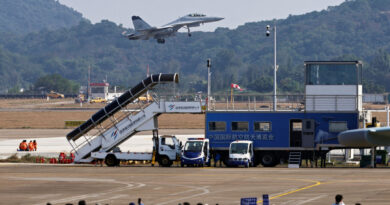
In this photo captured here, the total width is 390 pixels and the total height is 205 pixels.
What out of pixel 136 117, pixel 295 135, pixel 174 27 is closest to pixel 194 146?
pixel 136 117

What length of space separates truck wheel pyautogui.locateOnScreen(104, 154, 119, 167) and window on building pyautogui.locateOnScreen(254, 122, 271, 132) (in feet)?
34.1

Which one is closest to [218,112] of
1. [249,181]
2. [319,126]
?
[319,126]

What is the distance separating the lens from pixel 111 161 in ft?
179

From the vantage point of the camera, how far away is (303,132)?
53.2 meters

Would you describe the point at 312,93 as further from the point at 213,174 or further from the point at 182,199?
the point at 182,199

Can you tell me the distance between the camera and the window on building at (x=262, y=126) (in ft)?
176

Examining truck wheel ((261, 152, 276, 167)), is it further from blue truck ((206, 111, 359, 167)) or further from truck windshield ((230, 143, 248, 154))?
truck windshield ((230, 143, 248, 154))

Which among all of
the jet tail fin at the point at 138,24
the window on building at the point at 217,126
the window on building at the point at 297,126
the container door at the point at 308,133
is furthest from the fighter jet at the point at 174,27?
the container door at the point at 308,133

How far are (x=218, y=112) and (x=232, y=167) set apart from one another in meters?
4.48

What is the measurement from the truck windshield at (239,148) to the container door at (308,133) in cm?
440

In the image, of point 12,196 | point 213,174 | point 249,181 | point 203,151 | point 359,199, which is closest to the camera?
point 359,199

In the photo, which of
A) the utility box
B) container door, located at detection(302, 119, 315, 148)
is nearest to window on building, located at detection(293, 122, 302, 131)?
container door, located at detection(302, 119, 315, 148)

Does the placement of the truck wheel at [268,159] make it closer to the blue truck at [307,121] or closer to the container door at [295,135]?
the blue truck at [307,121]

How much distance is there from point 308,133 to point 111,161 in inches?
562
